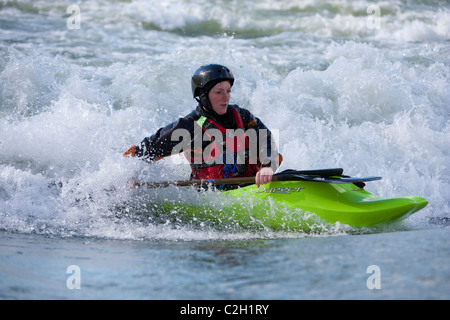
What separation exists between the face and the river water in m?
0.78

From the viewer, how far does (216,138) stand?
5059 mm

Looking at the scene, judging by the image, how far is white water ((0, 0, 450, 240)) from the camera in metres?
→ 5.26

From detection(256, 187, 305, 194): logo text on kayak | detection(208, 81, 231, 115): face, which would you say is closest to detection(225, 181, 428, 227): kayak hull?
detection(256, 187, 305, 194): logo text on kayak

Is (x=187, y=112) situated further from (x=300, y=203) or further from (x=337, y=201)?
(x=337, y=201)

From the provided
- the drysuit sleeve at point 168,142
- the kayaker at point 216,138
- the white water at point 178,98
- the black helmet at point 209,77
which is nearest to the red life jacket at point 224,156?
the kayaker at point 216,138

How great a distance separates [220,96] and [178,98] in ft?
13.1

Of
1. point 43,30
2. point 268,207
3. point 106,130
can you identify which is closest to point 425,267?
point 268,207

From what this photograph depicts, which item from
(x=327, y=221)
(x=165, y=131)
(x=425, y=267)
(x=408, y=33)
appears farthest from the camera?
(x=408, y=33)

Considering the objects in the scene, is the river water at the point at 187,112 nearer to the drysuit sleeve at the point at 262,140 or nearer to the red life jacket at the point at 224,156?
the red life jacket at the point at 224,156

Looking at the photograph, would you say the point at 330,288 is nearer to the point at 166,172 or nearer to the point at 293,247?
the point at 293,247

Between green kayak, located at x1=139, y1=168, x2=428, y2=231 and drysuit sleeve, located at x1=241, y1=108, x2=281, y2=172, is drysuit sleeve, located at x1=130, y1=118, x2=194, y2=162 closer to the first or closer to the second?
green kayak, located at x1=139, y1=168, x2=428, y2=231

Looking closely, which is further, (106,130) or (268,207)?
(106,130)
